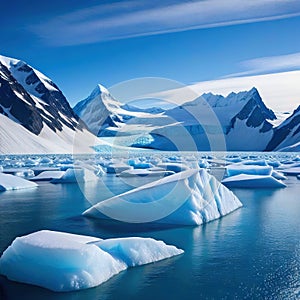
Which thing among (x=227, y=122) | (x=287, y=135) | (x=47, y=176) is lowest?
(x=47, y=176)

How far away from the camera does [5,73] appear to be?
105312 millimetres

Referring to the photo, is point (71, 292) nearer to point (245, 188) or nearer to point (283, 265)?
point (283, 265)

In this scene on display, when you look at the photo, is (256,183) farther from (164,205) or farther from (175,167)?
(164,205)

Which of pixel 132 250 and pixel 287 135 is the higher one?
pixel 287 135

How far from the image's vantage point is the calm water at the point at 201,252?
24.6 feet

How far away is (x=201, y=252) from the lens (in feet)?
33.0

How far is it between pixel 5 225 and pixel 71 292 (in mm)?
6078

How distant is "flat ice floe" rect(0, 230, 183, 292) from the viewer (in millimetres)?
7438

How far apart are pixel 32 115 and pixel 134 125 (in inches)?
2380

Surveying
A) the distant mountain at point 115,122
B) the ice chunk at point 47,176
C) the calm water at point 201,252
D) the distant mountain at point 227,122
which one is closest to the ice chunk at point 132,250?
the calm water at point 201,252

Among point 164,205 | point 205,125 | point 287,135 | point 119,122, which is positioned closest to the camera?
point 164,205

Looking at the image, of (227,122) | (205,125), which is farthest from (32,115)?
(227,122)

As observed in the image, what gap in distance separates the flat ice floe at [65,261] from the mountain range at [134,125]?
244ft

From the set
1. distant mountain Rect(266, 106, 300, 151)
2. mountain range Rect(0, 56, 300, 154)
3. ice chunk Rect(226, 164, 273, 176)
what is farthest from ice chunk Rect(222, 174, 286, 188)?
distant mountain Rect(266, 106, 300, 151)
